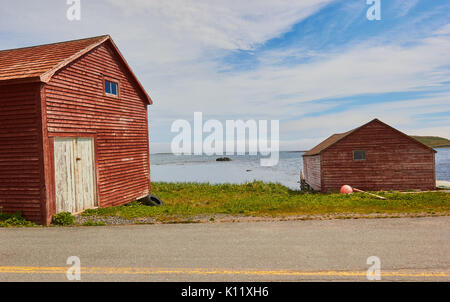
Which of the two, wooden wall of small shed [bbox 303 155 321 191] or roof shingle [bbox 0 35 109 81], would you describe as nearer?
roof shingle [bbox 0 35 109 81]

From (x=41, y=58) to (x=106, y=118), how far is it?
355 centimetres

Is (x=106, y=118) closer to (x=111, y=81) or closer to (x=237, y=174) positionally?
(x=111, y=81)

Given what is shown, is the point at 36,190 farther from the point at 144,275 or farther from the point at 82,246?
the point at 144,275

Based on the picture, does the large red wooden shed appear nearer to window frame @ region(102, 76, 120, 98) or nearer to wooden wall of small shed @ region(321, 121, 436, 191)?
window frame @ region(102, 76, 120, 98)

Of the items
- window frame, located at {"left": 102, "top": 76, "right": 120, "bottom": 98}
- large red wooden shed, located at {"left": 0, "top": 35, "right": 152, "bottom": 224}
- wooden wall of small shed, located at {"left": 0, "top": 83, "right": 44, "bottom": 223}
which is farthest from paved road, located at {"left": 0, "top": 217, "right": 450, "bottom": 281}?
window frame, located at {"left": 102, "top": 76, "right": 120, "bottom": 98}

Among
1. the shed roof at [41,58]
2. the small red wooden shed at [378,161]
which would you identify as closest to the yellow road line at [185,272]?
the shed roof at [41,58]

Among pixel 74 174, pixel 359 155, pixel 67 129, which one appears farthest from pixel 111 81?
pixel 359 155

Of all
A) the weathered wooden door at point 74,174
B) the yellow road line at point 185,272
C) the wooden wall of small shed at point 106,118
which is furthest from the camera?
the wooden wall of small shed at point 106,118

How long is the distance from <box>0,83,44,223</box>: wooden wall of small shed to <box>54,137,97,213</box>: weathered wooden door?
683mm

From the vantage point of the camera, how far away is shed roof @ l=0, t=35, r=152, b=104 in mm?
10438

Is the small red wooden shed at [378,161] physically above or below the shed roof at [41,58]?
below

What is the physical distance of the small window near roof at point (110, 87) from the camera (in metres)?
14.5

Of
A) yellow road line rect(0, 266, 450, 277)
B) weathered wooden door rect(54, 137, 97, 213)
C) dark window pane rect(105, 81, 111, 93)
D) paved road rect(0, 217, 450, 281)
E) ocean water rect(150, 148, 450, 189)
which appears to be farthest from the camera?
ocean water rect(150, 148, 450, 189)

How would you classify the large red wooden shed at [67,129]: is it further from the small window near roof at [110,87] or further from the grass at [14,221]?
the grass at [14,221]
